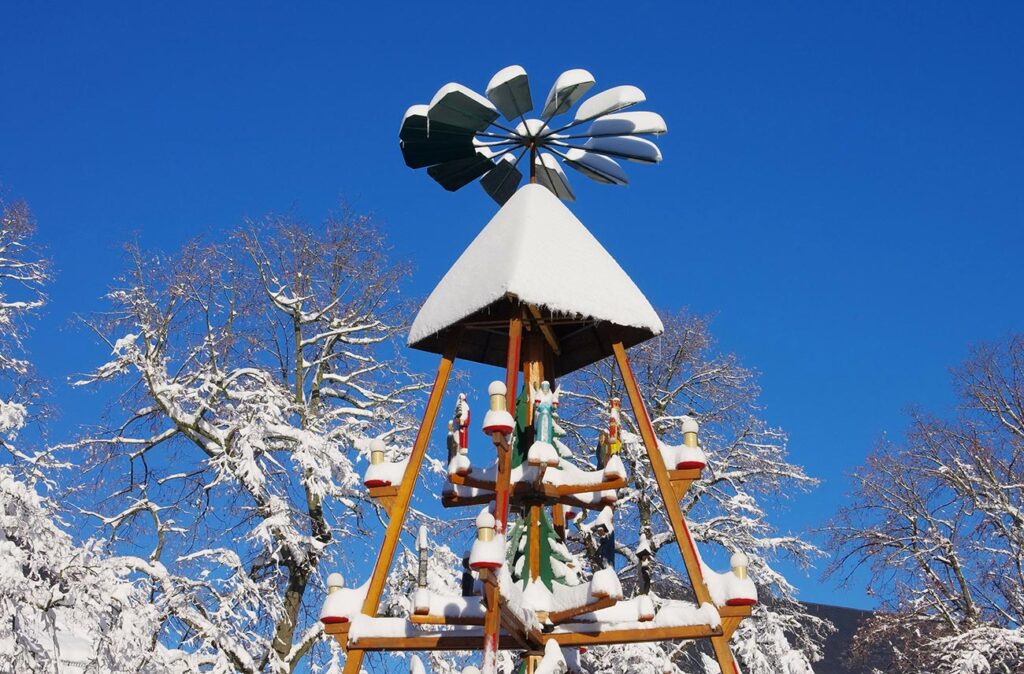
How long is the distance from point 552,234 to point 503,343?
1242 millimetres

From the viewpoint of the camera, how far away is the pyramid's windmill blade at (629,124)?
7.95 meters

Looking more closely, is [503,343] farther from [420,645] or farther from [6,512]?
[6,512]

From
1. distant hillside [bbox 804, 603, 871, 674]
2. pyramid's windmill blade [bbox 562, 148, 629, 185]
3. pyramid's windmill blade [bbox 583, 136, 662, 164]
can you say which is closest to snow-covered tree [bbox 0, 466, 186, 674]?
pyramid's windmill blade [bbox 562, 148, 629, 185]

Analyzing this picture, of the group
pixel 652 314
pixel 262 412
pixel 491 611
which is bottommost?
pixel 491 611

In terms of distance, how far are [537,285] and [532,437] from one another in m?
1.06

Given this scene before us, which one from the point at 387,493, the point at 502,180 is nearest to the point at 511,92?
the point at 502,180

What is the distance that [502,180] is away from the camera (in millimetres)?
8766

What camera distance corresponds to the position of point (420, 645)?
6.48m

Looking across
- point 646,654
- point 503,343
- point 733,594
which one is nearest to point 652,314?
point 503,343

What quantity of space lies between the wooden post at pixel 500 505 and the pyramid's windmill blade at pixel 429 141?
66.8 inches

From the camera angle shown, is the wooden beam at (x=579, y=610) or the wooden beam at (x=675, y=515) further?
the wooden beam at (x=675, y=515)

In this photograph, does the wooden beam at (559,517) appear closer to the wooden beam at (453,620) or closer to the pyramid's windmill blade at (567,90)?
the wooden beam at (453,620)

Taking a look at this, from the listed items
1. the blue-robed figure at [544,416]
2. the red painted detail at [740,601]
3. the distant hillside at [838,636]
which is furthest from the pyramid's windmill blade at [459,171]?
the distant hillside at [838,636]

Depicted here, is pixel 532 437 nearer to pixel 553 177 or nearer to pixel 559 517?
pixel 559 517
